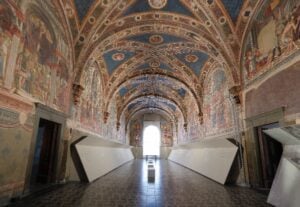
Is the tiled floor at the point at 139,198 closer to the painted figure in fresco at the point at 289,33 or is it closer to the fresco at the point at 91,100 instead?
the fresco at the point at 91,100

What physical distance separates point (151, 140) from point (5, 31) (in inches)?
1093

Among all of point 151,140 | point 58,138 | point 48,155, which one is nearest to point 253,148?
point 58,138

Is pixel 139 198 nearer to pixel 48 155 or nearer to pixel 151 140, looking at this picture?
pixel 48 155

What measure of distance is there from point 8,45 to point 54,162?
14.0 feet

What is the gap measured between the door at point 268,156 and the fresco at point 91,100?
8.07 metres

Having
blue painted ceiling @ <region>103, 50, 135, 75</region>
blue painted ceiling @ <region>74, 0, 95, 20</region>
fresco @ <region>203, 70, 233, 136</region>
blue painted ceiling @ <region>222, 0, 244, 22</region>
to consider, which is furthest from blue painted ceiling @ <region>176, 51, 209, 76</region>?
blue painted ceiling @ <region>74, 0, 95, 20</region>

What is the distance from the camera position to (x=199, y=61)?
12.3 meters

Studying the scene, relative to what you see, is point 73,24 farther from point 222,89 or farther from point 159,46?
point 222,89

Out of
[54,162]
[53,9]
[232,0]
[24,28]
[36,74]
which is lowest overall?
[54,162]

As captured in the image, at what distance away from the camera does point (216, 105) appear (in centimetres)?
1091

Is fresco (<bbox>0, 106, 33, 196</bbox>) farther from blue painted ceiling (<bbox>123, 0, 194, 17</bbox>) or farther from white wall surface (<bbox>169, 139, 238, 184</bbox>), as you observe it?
white wall surface (<bbox>169, 139, 238, 184</bbox>)

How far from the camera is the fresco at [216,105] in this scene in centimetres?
940

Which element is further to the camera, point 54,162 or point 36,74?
point 54,162

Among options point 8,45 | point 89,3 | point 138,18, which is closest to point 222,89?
point 138,18
